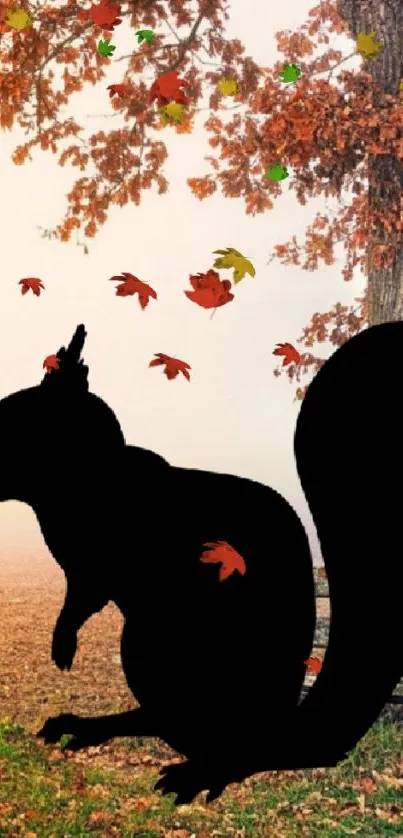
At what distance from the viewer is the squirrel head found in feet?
8.29

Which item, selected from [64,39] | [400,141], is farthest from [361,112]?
[64,39]

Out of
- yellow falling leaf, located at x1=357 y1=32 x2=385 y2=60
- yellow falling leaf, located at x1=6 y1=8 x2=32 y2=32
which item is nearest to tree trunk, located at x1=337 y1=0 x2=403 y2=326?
yellow falling leaf, located at x1=357 y1=32 x2=385 y2=60

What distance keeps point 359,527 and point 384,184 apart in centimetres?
501

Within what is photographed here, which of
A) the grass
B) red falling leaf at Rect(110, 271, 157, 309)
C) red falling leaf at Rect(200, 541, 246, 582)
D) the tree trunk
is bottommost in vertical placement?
the grass

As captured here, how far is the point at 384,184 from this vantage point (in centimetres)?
678

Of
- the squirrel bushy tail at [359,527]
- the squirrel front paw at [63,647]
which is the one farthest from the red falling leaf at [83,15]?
the squirrel bushy tail at [359,527]

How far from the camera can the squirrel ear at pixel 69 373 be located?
260cm

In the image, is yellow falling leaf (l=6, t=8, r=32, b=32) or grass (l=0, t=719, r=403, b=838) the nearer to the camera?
grass (l=0, t=719, r=403, b=838)

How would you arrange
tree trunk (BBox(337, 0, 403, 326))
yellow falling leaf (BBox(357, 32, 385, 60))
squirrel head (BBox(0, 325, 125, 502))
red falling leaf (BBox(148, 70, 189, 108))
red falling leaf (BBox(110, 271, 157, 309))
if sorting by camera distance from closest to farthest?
squirrel head (BBox(0, 325, 125, 502)) < red falling leaf (BBox(110, 271, 157, 309)) < red falling leaf (BBox(148, 70, 189, 108)) < yellow falling leaf (BBox(357, 32, 385, 60)) < tree trunk (BBox(337, 0, 403, 326))

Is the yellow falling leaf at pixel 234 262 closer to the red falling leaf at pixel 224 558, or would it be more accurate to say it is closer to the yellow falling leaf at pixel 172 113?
the red falling leaf at pixel 224 558

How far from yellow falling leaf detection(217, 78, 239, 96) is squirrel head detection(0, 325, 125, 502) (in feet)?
19.0

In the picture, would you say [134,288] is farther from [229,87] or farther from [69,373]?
[229,87]

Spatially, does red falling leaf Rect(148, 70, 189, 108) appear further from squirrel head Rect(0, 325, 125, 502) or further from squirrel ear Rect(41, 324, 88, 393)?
squirrel head Rect(0, 325, 125, 502)

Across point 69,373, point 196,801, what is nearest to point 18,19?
point 69,373
